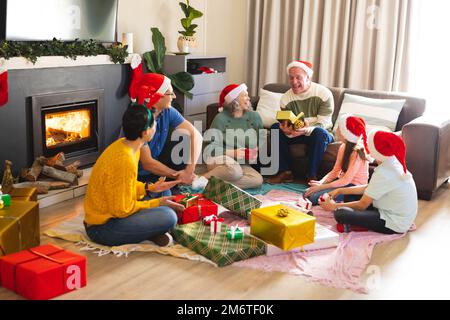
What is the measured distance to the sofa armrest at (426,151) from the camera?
398 cm

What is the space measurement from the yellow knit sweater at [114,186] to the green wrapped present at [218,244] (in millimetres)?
307

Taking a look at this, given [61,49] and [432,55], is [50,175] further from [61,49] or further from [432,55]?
[432,55]

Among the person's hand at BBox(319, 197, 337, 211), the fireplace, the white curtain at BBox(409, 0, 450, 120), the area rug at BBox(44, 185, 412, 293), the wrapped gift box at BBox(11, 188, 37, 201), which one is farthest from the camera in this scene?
the white curtain at BBox(409, 0, 450, 120)

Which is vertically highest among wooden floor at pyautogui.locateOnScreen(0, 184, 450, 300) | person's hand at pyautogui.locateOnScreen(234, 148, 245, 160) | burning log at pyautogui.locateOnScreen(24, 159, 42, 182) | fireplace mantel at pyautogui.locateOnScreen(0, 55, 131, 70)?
fireplace mantel at pyautogui.locateOnScreen(0, 55, 131, 70)

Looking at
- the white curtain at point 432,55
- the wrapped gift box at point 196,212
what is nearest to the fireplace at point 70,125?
the wrapped gift box at point 196,212

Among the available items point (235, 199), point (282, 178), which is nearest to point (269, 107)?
point (282, 178)

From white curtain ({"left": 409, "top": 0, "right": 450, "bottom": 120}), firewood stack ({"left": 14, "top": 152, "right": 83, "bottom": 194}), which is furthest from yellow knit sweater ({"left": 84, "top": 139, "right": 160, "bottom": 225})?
white curtain ({"left": 409, "top": 0, "right": 450, "bottom": 120})

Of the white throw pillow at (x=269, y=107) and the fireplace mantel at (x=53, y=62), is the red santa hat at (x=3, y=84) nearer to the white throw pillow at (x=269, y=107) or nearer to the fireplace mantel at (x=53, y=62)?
the fireplace mantel at (x=53, y=62)

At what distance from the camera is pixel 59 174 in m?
3.84

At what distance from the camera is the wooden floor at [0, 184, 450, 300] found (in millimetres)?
2424

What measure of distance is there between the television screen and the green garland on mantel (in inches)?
2.5

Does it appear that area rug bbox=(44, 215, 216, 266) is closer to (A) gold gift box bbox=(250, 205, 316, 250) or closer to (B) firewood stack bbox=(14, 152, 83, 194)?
(A) gold gift box bbox=(250, 205, 316, 250)

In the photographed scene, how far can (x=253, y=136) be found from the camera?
13.7 feet

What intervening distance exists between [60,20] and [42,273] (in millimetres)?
2384
